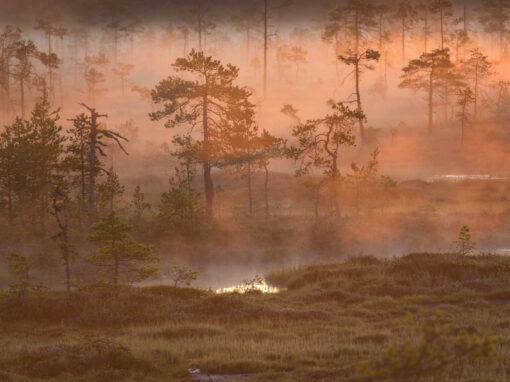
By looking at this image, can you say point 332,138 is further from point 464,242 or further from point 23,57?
point 23,57

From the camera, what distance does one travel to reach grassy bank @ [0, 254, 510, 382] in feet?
37.3

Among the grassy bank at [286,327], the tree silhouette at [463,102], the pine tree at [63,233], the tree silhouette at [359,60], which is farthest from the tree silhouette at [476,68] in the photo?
the pine tree at [63,233]

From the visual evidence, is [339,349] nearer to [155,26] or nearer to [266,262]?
[266,262]

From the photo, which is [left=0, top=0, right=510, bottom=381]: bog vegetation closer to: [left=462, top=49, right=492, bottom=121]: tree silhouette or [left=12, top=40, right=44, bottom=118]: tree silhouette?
[left=12, top=40, right=44, bottom=118]: tree silhouette

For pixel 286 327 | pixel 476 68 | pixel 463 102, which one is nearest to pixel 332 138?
pixel 286 327

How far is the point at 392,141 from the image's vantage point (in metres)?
72.1

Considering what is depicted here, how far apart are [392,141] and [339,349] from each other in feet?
204

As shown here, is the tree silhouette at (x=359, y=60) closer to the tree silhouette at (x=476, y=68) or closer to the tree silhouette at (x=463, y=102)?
the tree silhouette at (x=463, y=102)

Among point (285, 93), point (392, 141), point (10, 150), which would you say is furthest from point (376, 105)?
point (10, 150)

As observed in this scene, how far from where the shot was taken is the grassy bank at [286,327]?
11383 mm

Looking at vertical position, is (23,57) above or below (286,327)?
above

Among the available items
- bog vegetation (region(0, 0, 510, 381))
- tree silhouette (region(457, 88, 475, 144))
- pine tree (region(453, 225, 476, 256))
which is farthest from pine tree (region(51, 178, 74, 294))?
tree silhouette (region(457, 88, 475, 144))

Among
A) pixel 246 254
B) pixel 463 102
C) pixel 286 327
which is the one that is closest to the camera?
pixel 286 327

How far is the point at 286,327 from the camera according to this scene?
15648 millimetres
